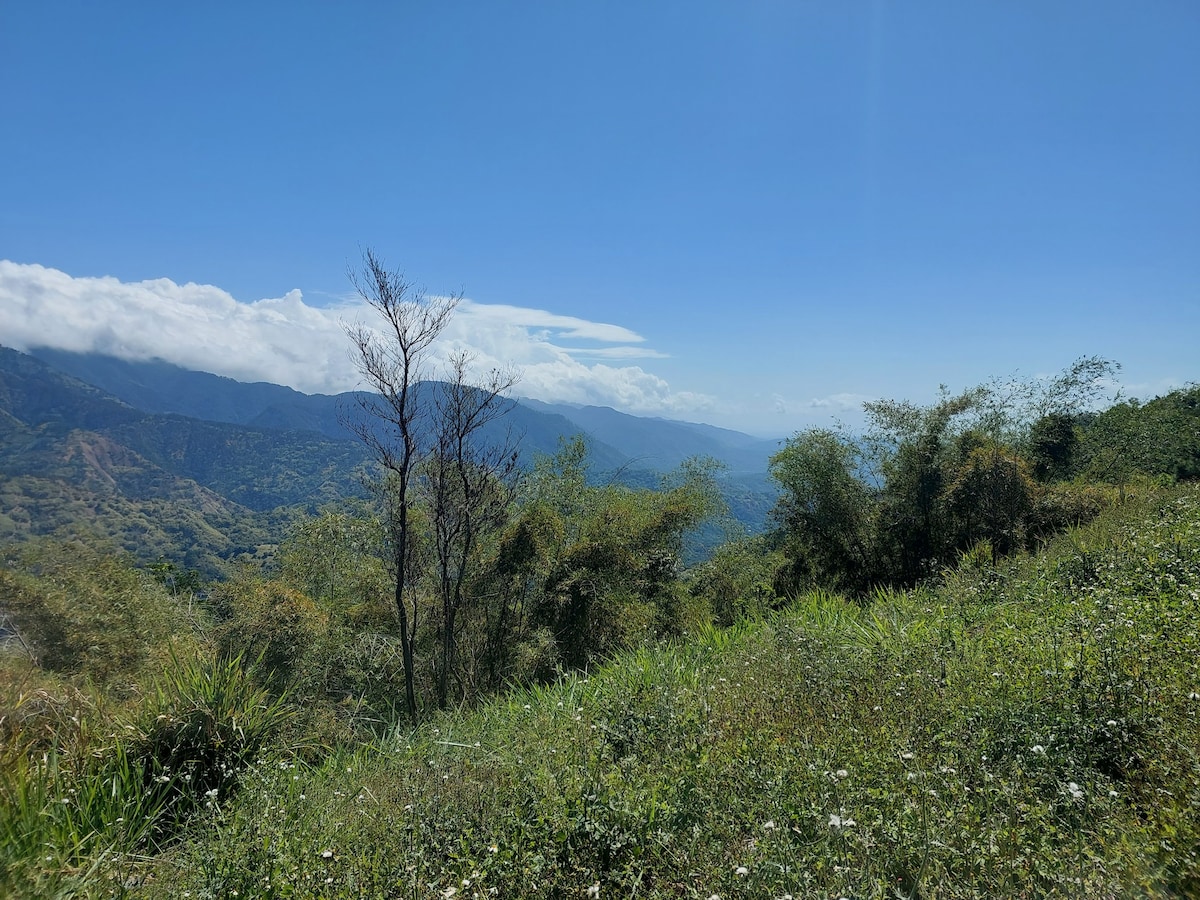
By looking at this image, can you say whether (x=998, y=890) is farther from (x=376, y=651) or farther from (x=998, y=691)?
(x=376, y=651)

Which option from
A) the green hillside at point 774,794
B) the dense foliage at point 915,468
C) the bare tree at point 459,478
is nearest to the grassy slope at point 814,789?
the green hillside at point 774,794

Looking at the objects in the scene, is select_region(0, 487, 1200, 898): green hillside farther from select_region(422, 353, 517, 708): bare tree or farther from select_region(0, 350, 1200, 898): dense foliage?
select_region(422, 353, 517, 708): bare tree

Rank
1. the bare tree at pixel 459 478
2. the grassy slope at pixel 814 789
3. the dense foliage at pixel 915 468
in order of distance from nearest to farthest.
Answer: the grassy slope at pixel 814 789 → the bare tree at pixel 459 478 → the dense foliage at pixel 915 468

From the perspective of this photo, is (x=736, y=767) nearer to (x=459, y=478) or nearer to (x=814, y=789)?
(x=814, y=789)

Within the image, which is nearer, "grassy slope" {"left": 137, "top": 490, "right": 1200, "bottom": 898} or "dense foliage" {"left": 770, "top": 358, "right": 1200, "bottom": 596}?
"grassy slope" {"left": 137, "top": 490, "right": 1200, "bottom": 898}

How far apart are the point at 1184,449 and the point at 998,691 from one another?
1921 centimetres

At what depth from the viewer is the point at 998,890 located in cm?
173

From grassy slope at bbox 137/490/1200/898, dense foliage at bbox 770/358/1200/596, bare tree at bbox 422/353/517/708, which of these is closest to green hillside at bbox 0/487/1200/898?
grassy slope at bbox 137/490/1200/898

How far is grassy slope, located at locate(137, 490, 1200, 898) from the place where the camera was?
6.16ft

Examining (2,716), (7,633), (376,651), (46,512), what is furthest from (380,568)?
(46,512)

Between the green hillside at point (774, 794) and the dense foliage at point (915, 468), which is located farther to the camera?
the dense foliage at point (915, 468)

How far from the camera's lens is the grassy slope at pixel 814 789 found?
1.88 m

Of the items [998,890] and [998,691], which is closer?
[998,890]

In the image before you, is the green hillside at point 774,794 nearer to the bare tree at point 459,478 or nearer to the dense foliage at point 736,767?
the dense foliage at point 736,767
